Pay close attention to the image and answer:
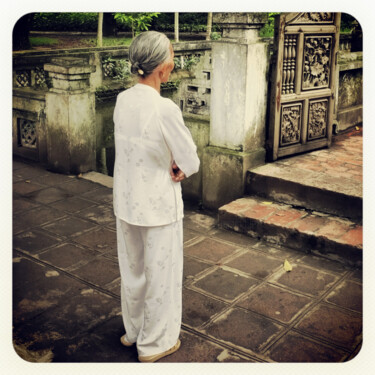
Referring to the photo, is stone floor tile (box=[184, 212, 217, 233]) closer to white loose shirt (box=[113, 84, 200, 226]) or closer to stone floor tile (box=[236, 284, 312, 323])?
stone floor tile (box=[236, 284, 312, 323])

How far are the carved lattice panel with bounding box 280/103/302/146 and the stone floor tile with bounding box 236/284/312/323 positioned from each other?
239 centimetres

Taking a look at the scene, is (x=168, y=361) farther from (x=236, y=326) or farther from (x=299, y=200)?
(x=299, y=200)

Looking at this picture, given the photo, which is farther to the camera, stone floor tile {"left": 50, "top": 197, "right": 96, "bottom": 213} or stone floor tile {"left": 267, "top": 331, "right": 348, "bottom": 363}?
stone floor tile {"left": 50, "top": 197, "right": 96, "bottom": 213}

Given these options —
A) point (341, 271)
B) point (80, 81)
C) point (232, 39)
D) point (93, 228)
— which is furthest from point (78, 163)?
point (341, 271)

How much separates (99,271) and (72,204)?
1.79m

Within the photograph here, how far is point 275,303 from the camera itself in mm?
3922

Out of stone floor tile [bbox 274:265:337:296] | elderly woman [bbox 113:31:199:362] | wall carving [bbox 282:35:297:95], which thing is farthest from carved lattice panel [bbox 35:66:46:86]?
elderly woman [bbox 113:31:199:362]

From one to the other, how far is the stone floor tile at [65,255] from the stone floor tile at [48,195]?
1359mm

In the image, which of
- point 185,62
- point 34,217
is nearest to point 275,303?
point 34,217

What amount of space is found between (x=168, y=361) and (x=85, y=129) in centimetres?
444

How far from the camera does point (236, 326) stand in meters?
3.62

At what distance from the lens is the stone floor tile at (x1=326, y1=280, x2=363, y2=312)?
3.92 m

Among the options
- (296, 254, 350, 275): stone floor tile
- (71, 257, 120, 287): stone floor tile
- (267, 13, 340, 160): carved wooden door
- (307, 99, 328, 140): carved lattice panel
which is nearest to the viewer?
(71, 257, 120, 287): stone floor tile

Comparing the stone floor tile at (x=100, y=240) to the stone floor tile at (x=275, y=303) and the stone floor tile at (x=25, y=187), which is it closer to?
the stone floor tile at (x=275, y=303)
